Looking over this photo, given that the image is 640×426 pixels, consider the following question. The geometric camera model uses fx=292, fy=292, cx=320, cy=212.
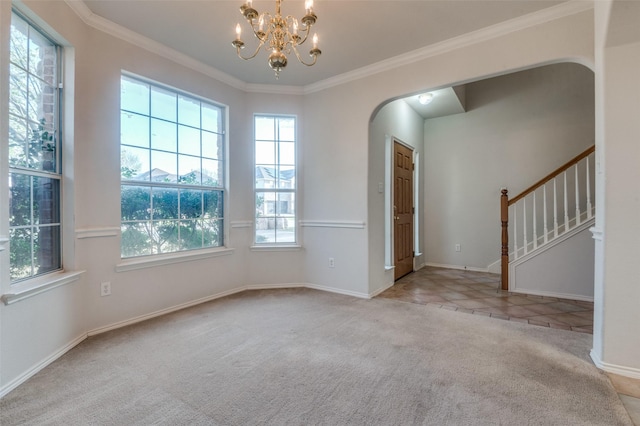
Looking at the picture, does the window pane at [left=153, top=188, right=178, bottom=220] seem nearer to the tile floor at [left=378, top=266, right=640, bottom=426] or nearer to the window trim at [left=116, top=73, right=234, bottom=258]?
the window trim at [left=116, top=73, right=234, bottom=258]

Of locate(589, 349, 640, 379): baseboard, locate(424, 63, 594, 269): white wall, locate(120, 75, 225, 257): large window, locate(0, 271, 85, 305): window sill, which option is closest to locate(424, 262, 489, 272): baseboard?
locate(424, 63, 594, 269): white wall

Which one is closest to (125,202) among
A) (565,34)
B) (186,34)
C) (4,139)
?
(4,139)

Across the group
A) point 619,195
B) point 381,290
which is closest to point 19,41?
point 381,290

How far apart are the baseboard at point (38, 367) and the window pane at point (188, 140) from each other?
6.61ft

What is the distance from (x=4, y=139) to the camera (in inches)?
69.9

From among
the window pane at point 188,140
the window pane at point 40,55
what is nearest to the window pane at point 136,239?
the window pane at point 188,140

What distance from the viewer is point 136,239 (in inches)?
116

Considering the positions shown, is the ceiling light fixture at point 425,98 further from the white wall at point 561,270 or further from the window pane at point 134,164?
the window pane at point 134,164

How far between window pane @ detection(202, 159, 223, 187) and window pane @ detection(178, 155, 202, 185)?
0.23 ft

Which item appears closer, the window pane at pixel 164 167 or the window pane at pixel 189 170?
the window pane at pixel 164 167

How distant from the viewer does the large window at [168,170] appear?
2.89m

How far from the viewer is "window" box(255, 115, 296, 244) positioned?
407cm

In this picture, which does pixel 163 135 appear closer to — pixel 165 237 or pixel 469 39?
pixel 165 237

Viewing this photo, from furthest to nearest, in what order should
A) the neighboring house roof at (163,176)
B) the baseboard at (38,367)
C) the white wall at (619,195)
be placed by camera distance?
1. the neighboring house roof at (163,176)
2. the white wall at (619,195)
3. the baseboard at (38,367)
